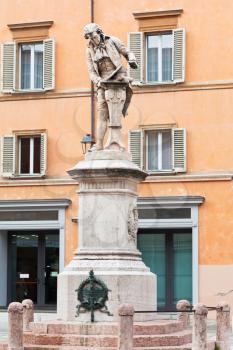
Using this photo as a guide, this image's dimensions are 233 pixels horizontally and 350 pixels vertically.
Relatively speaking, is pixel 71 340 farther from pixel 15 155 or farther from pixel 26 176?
pixel 15 155

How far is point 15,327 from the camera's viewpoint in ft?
58.2

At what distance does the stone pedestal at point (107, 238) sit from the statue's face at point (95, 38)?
232 cm

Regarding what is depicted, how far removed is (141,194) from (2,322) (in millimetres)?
6572

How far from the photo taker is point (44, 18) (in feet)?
121

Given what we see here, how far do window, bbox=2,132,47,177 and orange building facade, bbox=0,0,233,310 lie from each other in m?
0.04

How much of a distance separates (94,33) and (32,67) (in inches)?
661

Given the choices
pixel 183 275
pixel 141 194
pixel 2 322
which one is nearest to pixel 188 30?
pixel 141 194

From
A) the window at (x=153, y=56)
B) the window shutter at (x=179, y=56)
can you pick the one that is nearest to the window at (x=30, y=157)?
Result: the window at (x=153, y=56)

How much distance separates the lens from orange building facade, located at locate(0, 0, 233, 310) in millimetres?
34469

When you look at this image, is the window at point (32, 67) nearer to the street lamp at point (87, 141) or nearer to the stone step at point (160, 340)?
the street lamp at point (87, 141)

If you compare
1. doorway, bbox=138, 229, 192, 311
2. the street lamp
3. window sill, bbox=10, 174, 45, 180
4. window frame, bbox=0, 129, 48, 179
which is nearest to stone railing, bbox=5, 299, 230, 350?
the street lamp

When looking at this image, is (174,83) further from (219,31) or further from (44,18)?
(44,18)

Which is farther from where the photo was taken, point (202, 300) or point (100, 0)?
point (100, 0)

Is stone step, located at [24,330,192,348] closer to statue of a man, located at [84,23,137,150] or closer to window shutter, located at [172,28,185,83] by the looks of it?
statue of a man, located at [84,23,137,150]
